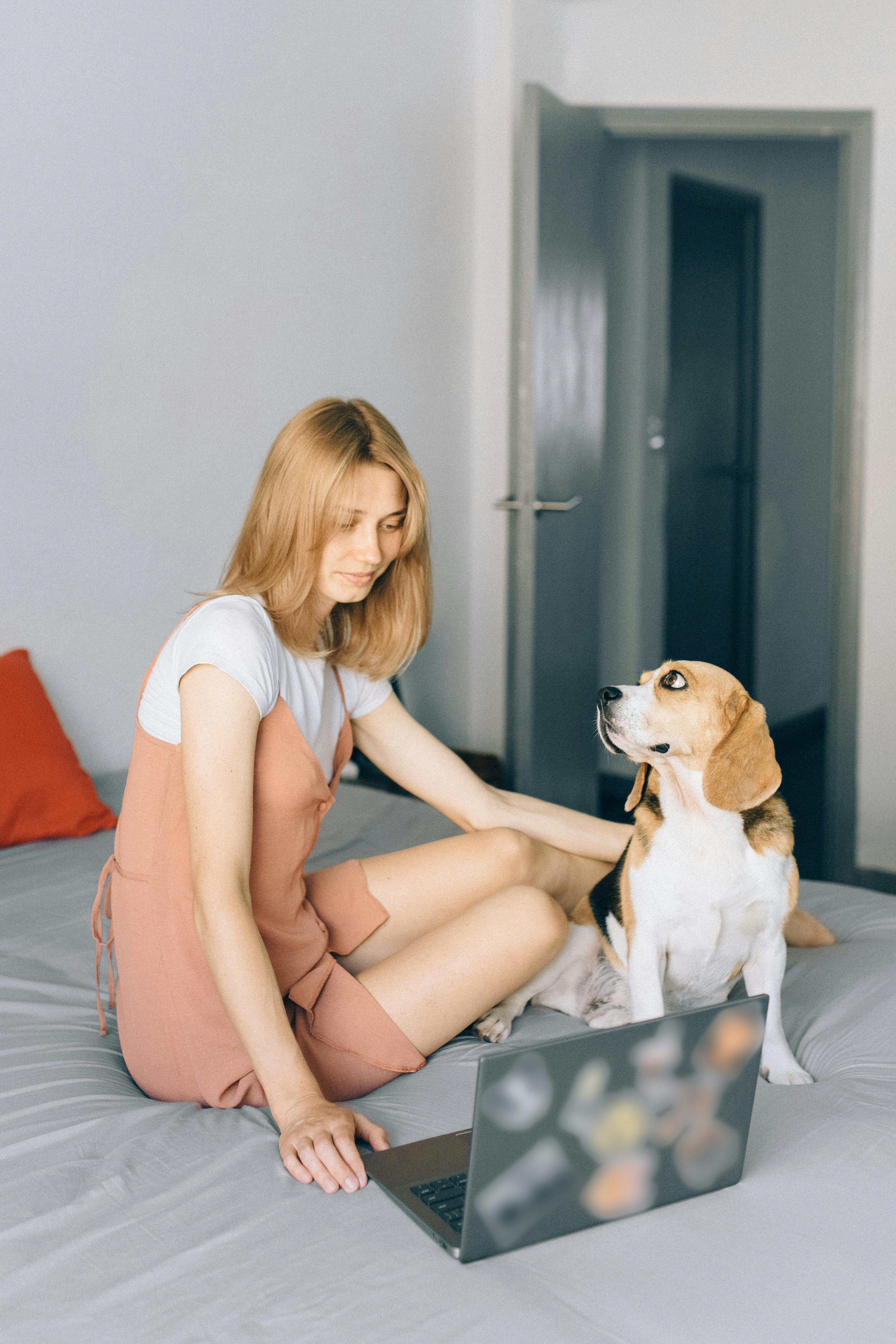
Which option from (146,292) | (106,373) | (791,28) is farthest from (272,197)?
(791,28)

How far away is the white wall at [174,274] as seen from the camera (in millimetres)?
2447

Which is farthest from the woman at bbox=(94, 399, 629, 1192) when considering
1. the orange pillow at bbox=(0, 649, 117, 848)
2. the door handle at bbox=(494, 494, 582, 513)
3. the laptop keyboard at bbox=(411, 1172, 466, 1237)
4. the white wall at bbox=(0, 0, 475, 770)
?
the door handle at bbox=(494, 494, 582, 513)

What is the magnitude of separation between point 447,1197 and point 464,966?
0.37m

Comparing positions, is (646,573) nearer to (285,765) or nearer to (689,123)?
(689,123)

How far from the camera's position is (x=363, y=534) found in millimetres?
1407

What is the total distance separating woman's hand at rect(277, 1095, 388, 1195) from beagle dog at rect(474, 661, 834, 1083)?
0.35 meters

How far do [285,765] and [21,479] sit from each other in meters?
1.39

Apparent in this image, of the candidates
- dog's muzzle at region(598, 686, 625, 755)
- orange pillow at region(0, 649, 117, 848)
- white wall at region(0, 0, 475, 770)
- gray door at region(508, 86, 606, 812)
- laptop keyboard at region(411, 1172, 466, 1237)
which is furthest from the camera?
gray door at region(508, 86, 606, 812)

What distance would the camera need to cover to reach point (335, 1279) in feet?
2.91

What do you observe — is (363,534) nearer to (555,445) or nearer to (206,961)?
(206,961)

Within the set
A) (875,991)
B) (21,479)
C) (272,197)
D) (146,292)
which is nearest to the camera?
(875,991)

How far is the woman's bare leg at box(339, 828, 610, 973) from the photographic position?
1.55m

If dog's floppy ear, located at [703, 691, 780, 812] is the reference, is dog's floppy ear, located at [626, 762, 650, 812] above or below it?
below

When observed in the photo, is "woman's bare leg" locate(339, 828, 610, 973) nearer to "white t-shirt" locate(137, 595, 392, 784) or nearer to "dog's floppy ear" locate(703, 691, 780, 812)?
"white t-shirt" locate(137, 595, 392, 784)
